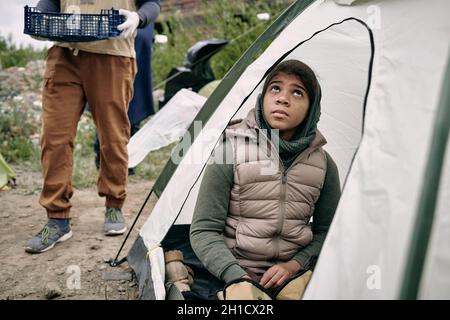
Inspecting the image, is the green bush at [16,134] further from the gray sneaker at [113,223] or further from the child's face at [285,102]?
the child's face at [285,102]

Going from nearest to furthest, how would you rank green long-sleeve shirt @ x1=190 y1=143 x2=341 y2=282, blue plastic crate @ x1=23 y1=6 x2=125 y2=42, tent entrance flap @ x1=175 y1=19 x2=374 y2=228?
green long-sleeve shirt @ x1=190 y1=143 x2=341 y2=282
blue plastic crate @ x1=23 y1=6 x2=125 y2=42
tent entrance flap @ x1=175 y1=19 x2=374 y2=228

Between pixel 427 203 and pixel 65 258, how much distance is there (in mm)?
1798

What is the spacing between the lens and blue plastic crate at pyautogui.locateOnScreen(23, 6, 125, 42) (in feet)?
6.73

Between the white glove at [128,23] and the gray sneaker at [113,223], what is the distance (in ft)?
3.19

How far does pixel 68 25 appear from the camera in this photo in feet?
6.79

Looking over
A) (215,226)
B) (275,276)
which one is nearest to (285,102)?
Result: (215,226)

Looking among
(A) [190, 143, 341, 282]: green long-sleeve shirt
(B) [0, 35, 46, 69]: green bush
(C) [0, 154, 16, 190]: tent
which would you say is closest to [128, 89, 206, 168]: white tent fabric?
(C) [0, 154, 16, 190]: tent

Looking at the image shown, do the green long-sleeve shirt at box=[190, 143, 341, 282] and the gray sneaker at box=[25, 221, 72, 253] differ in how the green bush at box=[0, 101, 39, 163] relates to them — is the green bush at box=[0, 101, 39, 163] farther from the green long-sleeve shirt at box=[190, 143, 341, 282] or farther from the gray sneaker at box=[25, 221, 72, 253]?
the green long-sleeve shirt at box=[190, 143, 341, 282]

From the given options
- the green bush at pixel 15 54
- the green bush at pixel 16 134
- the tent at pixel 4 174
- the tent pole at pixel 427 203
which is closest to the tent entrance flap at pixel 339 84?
the tent pole at pixel 427 203

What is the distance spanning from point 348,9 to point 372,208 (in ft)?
2.44

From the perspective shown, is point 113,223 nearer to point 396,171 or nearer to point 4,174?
point 4,174

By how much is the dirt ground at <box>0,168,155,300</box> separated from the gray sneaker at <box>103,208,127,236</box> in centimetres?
4

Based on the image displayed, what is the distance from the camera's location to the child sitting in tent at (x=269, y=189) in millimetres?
1755
